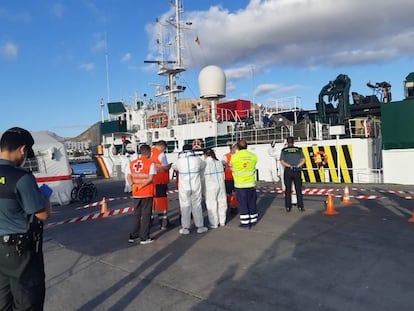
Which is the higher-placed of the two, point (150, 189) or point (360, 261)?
point (150, 189)

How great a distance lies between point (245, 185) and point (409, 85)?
11.3 m

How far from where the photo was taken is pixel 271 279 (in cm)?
539

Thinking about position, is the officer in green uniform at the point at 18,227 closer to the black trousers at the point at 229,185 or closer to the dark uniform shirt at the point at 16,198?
the dark uniform shirt at the point at 16,198

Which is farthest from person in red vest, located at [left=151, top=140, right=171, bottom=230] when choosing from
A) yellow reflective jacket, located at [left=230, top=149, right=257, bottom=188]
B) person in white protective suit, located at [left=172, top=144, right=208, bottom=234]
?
yellow reflective jacket, located at [left=230, top=149, right=257, bottom=188]

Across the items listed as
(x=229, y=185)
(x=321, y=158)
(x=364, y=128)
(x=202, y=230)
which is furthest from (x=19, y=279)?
(x=364, y=128)

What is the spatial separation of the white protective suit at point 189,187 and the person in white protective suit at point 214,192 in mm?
424

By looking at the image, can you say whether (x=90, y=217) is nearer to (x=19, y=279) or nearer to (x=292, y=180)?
(x=292, y=180)

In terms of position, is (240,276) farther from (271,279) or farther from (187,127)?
(187,127)

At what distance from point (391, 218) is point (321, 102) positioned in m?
14.3

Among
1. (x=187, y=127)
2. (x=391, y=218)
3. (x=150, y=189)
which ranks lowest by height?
(x=391, y=218)

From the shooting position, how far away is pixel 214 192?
8.93m

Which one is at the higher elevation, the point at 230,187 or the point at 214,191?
the point at 214,191

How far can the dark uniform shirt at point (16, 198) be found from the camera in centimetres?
320

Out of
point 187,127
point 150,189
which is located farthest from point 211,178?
point 187,127
